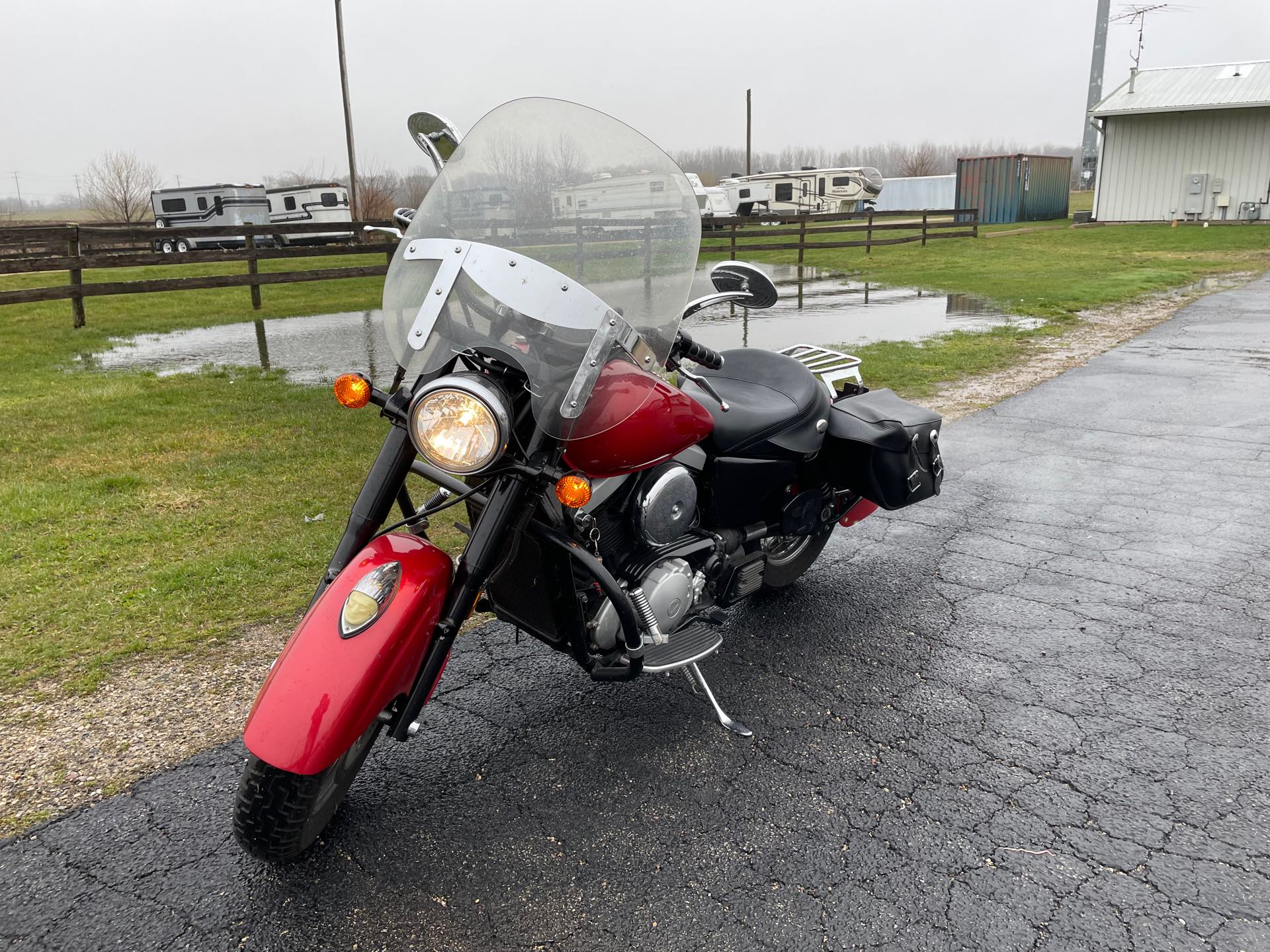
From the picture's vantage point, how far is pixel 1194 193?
30453 mm

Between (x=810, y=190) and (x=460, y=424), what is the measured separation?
133 feet

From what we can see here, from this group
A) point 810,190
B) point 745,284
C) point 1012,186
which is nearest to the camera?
point 745,284

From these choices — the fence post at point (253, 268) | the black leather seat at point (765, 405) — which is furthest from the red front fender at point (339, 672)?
the fence post at point (253, 268)

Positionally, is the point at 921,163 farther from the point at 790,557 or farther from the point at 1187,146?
the point at 790,557

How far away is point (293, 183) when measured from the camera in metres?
34.6

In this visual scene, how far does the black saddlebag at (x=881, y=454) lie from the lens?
362 centimetres

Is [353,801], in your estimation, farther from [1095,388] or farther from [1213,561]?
[1095,388]

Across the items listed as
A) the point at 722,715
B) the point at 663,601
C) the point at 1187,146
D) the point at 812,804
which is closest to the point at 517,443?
the point at 663,601

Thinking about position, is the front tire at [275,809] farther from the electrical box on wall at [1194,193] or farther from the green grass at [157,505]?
the electrical box on wall at [1194,193]

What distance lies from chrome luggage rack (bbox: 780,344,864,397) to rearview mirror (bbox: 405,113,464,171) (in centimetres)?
182

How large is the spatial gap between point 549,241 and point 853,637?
7.00 feet

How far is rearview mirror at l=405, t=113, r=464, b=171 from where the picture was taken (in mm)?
2793

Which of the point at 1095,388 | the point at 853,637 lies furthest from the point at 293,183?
the point at 853,637

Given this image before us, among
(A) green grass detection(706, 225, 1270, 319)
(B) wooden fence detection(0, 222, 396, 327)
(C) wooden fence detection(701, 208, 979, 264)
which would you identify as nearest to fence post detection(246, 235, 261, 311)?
(B) wooden fence detection(0, 222, 396, 327)
